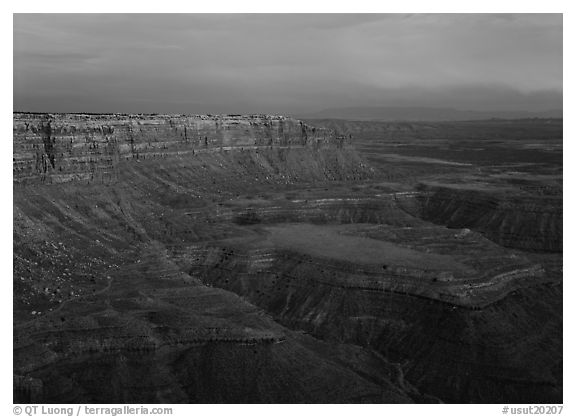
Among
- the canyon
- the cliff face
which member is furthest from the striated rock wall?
the cliff face

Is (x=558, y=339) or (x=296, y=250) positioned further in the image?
(x=296, y=250)

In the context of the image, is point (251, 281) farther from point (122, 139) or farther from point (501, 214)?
point (501, 214)

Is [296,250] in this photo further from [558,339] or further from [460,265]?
[558,339]

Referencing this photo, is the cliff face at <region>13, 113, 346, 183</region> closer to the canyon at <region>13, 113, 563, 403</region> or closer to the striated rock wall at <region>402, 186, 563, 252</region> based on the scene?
the canyon at <region>13, 113, 563, 403</region>

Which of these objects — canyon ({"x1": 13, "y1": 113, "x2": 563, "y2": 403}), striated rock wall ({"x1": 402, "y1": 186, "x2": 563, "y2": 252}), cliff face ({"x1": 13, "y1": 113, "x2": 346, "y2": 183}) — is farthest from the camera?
striated rock wall ({"x1": 402, "y1": 186, "x2": 563, "y2": 252})

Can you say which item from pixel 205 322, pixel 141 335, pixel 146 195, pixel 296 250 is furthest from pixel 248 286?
pixel 146 195

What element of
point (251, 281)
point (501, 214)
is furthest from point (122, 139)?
point (501, 214)

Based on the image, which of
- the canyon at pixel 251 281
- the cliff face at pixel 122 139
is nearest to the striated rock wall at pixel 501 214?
the canyon at pixel 251 281
